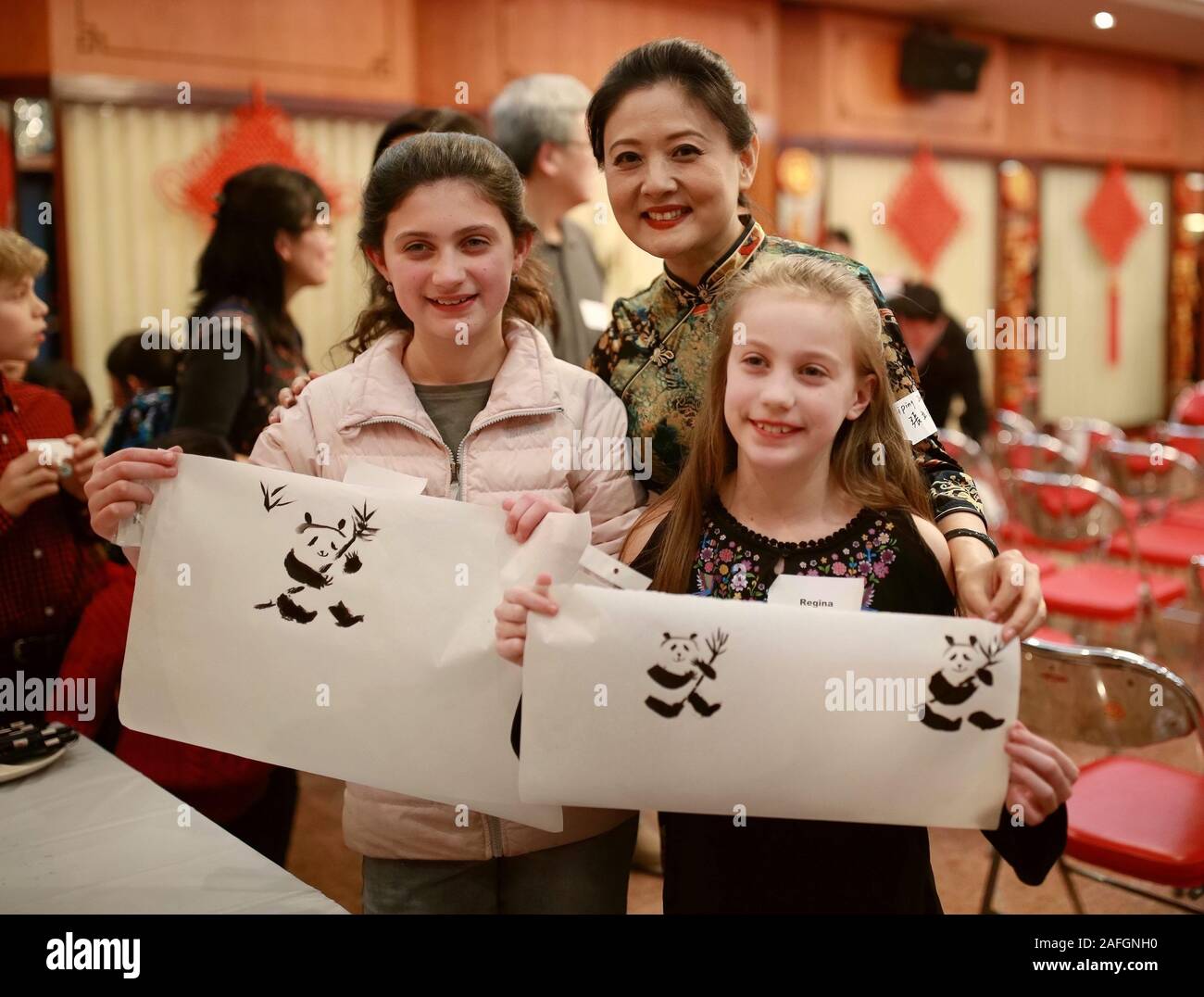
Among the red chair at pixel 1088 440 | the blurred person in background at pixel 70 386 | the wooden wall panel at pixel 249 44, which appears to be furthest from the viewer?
the red chair at pixel 1088 440

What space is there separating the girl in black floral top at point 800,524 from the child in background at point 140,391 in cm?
167

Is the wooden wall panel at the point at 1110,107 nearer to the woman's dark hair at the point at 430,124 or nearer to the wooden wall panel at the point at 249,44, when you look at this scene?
the wooden wall panel at the point at 249,44

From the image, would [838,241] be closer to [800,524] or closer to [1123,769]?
[1123,769]

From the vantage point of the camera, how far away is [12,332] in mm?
2104

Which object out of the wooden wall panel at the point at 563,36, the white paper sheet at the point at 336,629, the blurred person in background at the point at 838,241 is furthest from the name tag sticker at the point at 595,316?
the blurred person in background at the point at 838,241

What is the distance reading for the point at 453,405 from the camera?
161 cm

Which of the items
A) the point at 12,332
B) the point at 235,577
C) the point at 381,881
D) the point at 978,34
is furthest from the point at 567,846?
the point at 978,34

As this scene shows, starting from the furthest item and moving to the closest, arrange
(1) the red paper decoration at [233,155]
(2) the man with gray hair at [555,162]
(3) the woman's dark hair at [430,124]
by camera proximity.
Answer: (1) the red paper decoration at [233,155]
(2) the man with gray hair at [555,162]
(3) the woman's dark hair at [430,124]

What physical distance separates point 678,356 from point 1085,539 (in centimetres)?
292

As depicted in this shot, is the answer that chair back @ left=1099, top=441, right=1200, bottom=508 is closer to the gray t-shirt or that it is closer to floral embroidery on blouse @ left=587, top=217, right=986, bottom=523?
floral embroidery on blouse @ left=587, top=217, right=986, bottom=523

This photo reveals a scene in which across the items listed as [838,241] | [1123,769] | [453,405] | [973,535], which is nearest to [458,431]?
[453,405]

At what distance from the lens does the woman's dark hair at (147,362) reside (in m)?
3.39

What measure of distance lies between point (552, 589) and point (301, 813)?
8.30 ft
